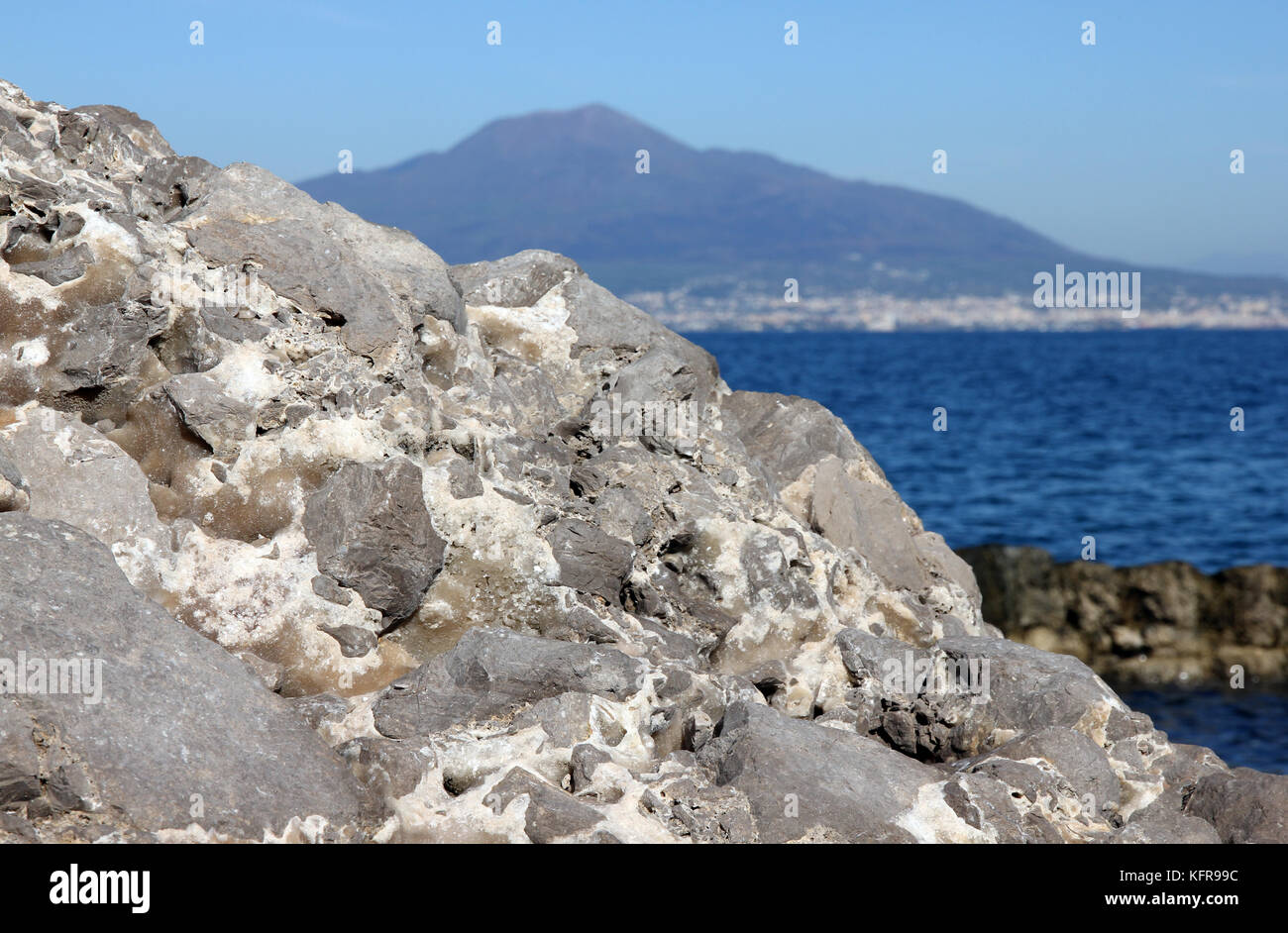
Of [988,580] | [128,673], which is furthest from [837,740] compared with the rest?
[988,580]

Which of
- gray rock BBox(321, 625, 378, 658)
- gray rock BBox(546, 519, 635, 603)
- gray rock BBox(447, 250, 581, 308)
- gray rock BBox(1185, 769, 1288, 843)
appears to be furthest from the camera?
gray rock BBox(447, 250, 581, 308)

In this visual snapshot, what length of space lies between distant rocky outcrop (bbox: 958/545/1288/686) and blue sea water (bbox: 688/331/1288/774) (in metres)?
0.91

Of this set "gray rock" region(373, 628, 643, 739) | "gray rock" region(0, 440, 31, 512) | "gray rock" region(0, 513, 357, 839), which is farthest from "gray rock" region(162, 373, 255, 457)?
"gray rock" region(373, 628, 643, 739)

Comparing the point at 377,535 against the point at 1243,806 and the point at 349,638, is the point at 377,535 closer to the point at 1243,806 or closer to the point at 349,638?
the point at 349,638

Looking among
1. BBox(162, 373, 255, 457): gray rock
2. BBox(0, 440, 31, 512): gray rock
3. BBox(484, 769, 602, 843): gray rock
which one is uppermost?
BBox(162, 373, 255, 457): gray rock

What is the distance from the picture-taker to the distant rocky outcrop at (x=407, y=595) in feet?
21.6

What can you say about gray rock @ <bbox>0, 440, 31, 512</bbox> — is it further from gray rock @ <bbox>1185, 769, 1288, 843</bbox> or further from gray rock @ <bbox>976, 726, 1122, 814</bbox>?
gray rock @ <bbox>1185, 769, 1288, 843</bbox>

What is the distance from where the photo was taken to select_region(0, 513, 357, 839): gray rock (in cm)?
615

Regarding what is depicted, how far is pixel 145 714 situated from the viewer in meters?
6.41

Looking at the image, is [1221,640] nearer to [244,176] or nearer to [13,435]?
[244,176]

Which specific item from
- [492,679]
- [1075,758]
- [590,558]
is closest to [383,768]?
[492,679]

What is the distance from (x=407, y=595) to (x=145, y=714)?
2090mm

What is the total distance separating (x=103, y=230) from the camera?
28.9 feet

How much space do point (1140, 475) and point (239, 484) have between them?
44.6m
